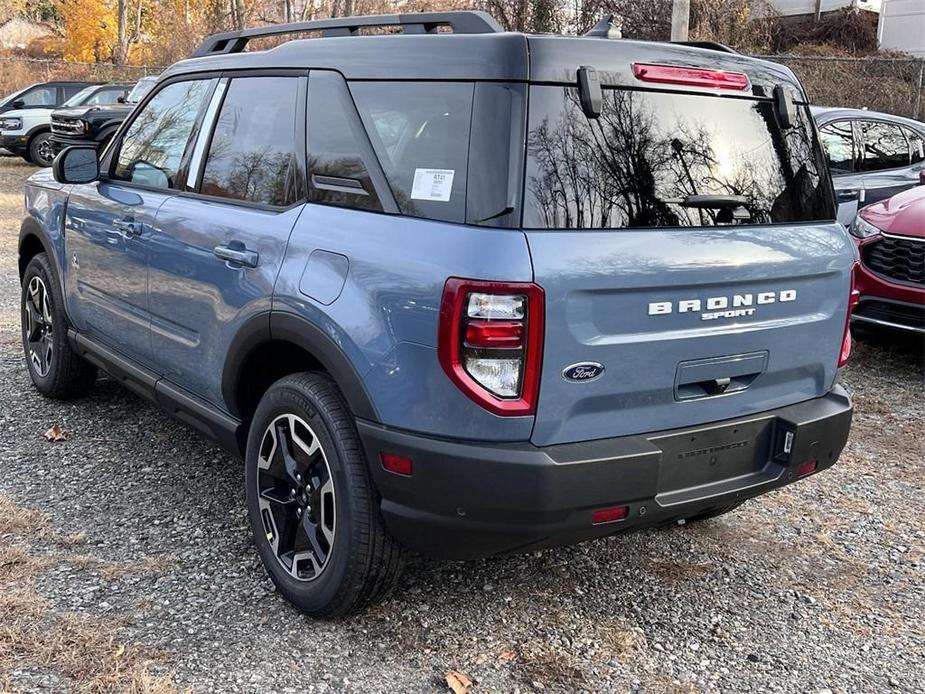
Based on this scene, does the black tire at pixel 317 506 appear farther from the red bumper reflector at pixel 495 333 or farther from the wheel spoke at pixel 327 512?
the red bumper reflector at pixel 495 333

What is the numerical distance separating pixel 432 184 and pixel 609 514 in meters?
1.09

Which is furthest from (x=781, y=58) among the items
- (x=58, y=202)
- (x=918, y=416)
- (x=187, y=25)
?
(x=187, y=25)

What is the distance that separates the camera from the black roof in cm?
260

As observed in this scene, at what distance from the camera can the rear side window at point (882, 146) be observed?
847cm

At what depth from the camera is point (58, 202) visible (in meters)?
4.86

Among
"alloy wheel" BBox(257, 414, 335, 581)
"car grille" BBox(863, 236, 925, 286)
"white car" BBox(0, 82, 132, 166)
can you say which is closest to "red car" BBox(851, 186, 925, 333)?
"car grille" BBox(863, 236, 925, 286)

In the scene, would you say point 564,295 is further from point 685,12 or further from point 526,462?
point 685,12

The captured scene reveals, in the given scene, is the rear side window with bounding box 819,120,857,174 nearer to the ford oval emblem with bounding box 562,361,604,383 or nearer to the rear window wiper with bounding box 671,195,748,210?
the rear window wiper with bounding box 671,195,748,210

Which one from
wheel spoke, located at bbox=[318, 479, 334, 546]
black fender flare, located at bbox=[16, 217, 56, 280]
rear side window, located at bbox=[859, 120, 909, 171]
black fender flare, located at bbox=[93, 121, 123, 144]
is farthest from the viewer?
black fender flare, located at bbox=[93, 121, 123, 144]

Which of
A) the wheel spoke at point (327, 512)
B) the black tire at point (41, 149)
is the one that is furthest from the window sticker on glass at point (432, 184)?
the black tire at point (41, 149)

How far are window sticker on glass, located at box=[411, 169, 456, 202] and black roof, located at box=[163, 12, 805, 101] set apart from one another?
29cm

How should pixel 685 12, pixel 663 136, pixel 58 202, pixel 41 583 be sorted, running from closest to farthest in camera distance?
1. pixel 663 136
2. pixel 41 583
3. pixel 58 202
4. pixel 685 12

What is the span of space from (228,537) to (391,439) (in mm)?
1393

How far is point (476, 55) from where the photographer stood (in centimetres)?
266
